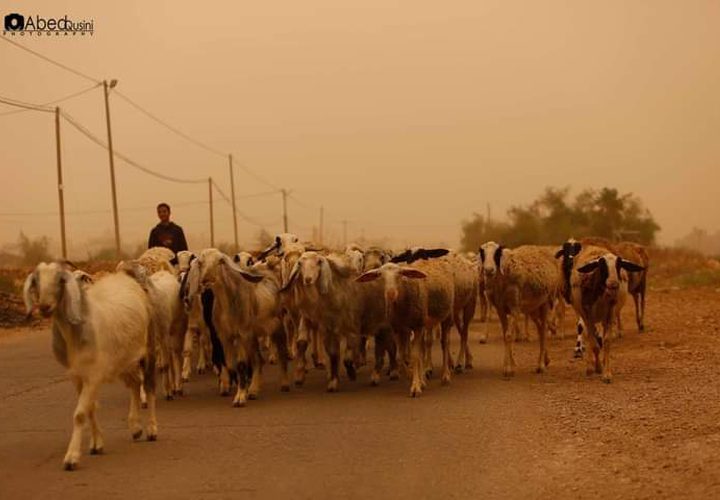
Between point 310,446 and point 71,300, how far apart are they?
9.44 feet

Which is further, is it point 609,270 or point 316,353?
point 316,353

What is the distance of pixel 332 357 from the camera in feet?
48.3

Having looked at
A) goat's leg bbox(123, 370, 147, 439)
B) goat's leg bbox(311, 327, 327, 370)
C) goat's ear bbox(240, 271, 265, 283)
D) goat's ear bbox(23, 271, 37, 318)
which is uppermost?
goat's ear bbox(23, 271, 37, 318)

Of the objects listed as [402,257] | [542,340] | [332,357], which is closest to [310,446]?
[332,357]

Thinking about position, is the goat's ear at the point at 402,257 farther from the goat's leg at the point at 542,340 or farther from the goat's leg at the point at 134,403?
the goat's leg at the point at 134,403

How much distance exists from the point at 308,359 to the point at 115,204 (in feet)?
72.0

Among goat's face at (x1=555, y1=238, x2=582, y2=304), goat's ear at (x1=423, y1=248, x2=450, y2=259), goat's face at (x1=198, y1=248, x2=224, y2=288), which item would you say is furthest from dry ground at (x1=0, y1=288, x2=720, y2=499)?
goat's ear at (x1=423, y1=248, x2=450, y2=259)

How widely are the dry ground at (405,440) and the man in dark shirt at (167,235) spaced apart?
12.0 ft

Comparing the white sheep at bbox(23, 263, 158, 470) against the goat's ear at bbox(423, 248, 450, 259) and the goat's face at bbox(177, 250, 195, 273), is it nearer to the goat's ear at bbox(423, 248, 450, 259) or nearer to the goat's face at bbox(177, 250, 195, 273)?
the goat's face at bbox(177, 250, 195, 273)

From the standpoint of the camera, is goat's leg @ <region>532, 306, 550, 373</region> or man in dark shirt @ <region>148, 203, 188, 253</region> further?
man in dark shirt @ <region>148, 203, 188, 253</region>

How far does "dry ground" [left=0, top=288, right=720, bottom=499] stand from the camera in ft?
27.4

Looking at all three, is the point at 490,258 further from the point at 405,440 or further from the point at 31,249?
the point at 31,249

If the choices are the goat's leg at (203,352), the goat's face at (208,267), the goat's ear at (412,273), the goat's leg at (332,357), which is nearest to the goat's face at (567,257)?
the goat's ear at (412,273)

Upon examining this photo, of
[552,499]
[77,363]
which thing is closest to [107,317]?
[77,363]
